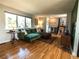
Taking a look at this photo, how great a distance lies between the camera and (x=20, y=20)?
5.45 meters

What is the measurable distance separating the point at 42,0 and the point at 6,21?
111 inches

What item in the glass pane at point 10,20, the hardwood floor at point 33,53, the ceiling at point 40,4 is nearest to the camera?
the hardwood floor at point 33,53

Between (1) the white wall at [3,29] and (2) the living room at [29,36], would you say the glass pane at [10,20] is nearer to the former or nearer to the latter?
(2) the living room at [29,36]

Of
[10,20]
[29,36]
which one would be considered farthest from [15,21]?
[29,36]

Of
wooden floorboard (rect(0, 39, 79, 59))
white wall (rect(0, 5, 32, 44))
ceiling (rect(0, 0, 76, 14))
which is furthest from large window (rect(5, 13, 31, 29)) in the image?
wooden floorboard (rect(0, 39, 79, 59))

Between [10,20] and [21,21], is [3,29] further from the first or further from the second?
[21,21]

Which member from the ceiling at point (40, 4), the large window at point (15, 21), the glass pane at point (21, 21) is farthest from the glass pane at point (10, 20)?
the ceiling at point (40, 4)

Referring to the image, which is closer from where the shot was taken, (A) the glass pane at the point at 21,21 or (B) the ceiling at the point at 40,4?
(B) the ceiling at the point at 40,4

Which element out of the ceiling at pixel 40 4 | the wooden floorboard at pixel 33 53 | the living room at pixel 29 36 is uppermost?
the ceiling at pixel 40 4

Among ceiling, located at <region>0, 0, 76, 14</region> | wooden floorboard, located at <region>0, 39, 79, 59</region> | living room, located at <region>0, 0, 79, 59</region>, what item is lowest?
wooden floorboard, located at <region>0, 39, 79, 59</region>

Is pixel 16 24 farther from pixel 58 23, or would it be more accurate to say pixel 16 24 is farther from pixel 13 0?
pixel 58 23

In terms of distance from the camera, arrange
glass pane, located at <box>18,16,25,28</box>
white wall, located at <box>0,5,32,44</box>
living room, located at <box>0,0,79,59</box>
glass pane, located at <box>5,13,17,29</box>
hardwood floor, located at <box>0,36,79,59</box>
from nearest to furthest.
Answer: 1. hardwood floor, located at <box>0,36,79,59</box>
2. living room, located at <box>0,0,79,59</box>
3. white wall, located at <box>0,5,32,44</box>
4. glass pane, located at <box>5,13,17,29</box>
5. glass pane, located at <box>18,16,25,28</box>

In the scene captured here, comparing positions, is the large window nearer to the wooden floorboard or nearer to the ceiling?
the ceiling

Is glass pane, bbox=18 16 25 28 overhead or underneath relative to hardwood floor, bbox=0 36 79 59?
overhead
